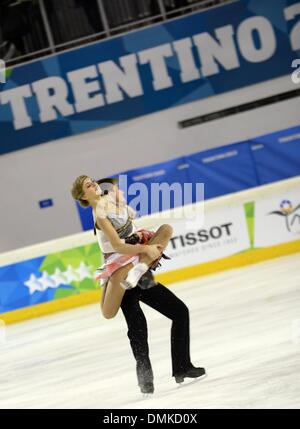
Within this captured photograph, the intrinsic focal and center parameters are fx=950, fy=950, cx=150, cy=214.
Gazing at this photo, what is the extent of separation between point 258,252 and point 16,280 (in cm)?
401

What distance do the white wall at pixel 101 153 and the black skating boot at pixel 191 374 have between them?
14.6 metres

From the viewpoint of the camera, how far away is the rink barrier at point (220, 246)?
15.5 meters

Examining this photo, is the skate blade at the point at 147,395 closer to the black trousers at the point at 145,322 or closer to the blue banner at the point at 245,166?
the black trousers at the point at 145,322

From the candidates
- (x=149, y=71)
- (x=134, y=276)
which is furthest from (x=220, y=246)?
(x=134, y=276)

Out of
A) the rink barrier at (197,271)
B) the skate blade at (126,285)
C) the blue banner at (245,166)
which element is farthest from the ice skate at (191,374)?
the blue banner at (245,166)

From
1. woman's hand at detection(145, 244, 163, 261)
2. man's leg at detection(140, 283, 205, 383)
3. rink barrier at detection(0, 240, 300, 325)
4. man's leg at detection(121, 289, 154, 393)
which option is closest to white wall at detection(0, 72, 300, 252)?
rink barrier at detection(0, 240, 300, 325)

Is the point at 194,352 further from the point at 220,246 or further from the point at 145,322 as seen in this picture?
the point at 220,246

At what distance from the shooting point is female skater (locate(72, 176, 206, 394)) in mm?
6844

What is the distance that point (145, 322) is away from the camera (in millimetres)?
6977

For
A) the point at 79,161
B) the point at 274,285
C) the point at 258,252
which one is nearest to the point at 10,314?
the point at 258,252

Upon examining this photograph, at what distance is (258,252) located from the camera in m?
15.5

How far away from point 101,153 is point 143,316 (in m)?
15.4

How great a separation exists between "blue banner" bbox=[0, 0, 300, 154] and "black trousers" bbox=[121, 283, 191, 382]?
49.9ft

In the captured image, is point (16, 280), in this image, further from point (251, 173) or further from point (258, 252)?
point (251, 173)
